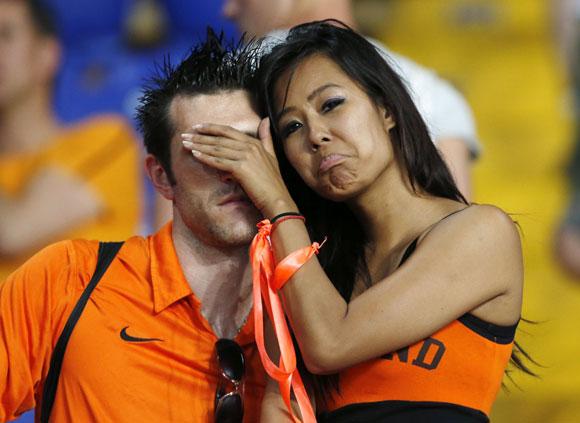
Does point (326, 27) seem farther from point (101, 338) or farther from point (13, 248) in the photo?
point (13, 248)

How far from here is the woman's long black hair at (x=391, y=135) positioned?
258cm

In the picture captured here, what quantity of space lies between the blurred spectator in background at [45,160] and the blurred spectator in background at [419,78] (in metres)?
→ 1.40

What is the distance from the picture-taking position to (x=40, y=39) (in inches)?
205

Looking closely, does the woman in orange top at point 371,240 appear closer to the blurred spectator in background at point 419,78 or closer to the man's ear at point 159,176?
the man's ear at point 159,176

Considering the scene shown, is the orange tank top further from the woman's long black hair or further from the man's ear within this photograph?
the man's ear

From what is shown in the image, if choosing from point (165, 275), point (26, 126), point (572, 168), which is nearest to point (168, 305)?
point (165, 275)

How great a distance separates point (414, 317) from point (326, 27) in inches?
27.4

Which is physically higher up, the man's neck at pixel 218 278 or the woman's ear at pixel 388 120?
the woman's ear at pixel 388 120

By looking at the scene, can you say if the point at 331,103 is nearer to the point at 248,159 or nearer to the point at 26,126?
the point at 248,159

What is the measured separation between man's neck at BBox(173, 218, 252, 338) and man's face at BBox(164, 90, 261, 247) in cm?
3

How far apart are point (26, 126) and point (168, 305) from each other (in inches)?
102

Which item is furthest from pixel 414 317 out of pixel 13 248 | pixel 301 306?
pixel 13 248

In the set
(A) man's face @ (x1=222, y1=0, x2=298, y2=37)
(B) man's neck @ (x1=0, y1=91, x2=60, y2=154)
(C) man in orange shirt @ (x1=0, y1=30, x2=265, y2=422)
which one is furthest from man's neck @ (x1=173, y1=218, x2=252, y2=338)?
(B) man's neck @ (x1=0, y1=91, x2=60, y2=154)

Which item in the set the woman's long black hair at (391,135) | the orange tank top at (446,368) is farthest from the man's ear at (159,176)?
the orange tank top at (446,368)
